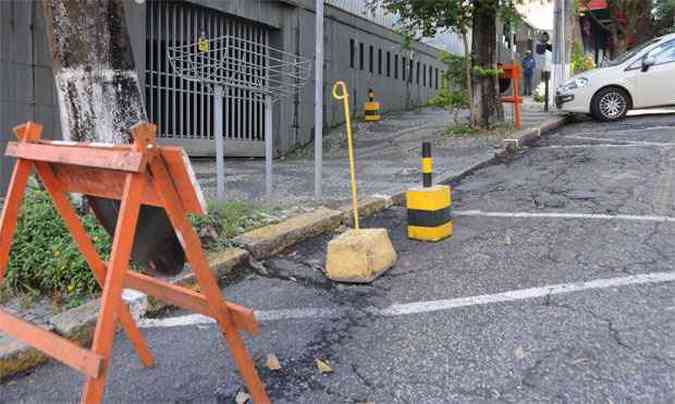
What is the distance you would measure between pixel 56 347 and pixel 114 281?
1.22 ft

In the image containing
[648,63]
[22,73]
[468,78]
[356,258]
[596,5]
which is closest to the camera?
[356,258]

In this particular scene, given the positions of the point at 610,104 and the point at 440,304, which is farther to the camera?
the point at 610,104

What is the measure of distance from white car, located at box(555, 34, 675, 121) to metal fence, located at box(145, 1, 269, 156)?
690 cm

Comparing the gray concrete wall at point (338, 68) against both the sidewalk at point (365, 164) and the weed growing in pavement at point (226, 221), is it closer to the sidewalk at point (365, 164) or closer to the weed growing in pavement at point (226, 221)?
the sidewalk at point (365, 164)

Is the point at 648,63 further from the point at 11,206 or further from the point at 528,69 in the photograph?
the point at 11,206

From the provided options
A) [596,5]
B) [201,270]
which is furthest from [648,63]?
[596,5]

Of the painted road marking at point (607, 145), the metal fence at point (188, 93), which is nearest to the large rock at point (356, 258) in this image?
the metal fence at point (188, 93)

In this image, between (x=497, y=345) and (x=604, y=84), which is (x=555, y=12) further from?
(x=497, y=345)

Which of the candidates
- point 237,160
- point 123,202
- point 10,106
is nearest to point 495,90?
point 237,160

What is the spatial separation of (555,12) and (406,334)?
14.9 metres

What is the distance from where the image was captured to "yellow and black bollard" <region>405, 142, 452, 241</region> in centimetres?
571

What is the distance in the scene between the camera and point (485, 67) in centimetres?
1211

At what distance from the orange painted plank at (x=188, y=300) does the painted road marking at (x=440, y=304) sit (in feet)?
3.45

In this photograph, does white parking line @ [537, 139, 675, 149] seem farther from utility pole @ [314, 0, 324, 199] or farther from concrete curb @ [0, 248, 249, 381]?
concrete curb @ [0, 248, 249, 381]
